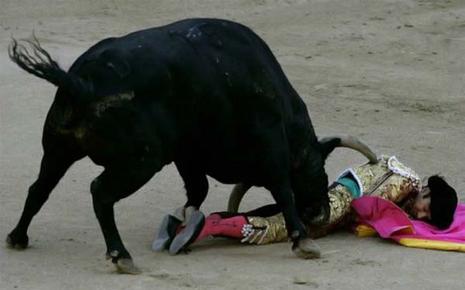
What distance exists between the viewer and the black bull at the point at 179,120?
18.9 ft

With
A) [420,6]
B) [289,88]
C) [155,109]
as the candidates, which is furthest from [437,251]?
[420,6]

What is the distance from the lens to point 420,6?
13.7 meters

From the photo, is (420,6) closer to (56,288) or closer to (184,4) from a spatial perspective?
(184,4)

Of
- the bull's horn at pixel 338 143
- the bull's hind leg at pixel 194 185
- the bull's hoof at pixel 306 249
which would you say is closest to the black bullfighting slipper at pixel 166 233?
the bull's hind leg at pixel 194 185

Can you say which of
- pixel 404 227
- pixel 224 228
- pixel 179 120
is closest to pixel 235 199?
pixel 224 228

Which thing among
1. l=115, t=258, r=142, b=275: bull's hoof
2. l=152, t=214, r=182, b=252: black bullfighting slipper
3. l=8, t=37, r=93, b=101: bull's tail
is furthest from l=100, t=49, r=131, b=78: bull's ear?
l=152, t=214, r=182, b=252: black bullfighting slipper

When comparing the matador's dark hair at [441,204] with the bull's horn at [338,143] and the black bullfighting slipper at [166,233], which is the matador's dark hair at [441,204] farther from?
the black bullfighting slipper at [166,233]

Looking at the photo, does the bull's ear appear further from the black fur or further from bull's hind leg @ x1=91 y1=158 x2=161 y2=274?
bull's hind leg @ x1=91 y1=158 x2=161 y2=274

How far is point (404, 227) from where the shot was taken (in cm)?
654

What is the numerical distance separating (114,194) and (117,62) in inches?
24.0

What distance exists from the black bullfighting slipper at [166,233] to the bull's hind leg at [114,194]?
0.51 metres

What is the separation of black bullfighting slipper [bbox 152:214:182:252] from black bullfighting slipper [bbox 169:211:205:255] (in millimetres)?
→ 66

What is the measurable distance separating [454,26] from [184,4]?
2940 mm

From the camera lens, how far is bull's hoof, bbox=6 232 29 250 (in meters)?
6.25
